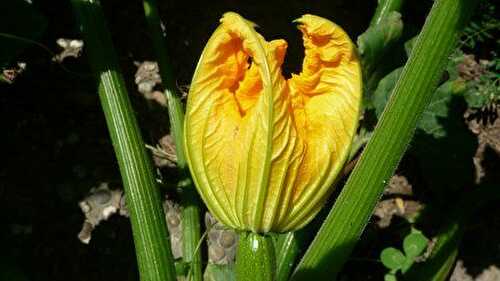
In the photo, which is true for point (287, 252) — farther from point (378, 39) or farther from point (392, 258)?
point (378, 39)

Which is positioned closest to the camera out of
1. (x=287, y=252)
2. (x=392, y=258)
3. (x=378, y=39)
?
(x=378, y=39)

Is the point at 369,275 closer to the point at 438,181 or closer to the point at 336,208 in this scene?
the point at 438,181

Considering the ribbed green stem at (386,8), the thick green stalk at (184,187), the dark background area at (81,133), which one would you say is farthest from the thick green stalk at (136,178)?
the ribbed green stem at (386,8)

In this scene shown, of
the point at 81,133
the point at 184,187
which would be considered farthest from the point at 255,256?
the point at 81,133

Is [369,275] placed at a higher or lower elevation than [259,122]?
lower

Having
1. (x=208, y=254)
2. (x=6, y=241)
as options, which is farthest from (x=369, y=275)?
(x=6, y=241)

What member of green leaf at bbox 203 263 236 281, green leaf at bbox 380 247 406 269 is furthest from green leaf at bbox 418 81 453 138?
green leaf at bbox 203 263 236 281
